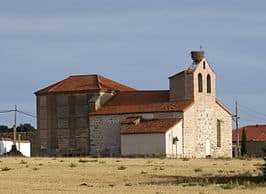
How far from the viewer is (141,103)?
99250 millimetres

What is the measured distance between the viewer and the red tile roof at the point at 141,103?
317 feet

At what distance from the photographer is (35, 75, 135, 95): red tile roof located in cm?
10425

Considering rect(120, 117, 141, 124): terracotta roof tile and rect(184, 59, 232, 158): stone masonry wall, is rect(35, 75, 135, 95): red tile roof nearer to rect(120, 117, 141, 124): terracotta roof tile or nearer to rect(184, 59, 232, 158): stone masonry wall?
rect(120, 117, 141, 124): terracotta roof tile

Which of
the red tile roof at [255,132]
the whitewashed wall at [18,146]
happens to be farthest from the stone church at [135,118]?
the red tile roof at [255,132]

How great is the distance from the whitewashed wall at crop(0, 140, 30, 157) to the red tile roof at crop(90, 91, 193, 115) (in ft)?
49.7

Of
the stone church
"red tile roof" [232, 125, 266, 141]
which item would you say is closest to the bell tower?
the stone church

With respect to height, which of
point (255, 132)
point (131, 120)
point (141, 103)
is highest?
point (141, 103)

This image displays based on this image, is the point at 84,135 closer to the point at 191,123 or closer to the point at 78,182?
the point at 191,123

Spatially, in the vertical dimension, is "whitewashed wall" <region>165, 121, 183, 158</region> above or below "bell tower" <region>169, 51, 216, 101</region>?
below

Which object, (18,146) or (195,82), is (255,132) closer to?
(195,82)

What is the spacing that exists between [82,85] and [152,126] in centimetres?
1572

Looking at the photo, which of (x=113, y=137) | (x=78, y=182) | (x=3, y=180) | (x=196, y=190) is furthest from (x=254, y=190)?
(x=113, y=137)

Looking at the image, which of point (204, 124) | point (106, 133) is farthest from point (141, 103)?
point (204, 124)

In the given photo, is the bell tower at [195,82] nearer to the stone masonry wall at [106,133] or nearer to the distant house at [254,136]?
the stone masonry wall at [106,133]
